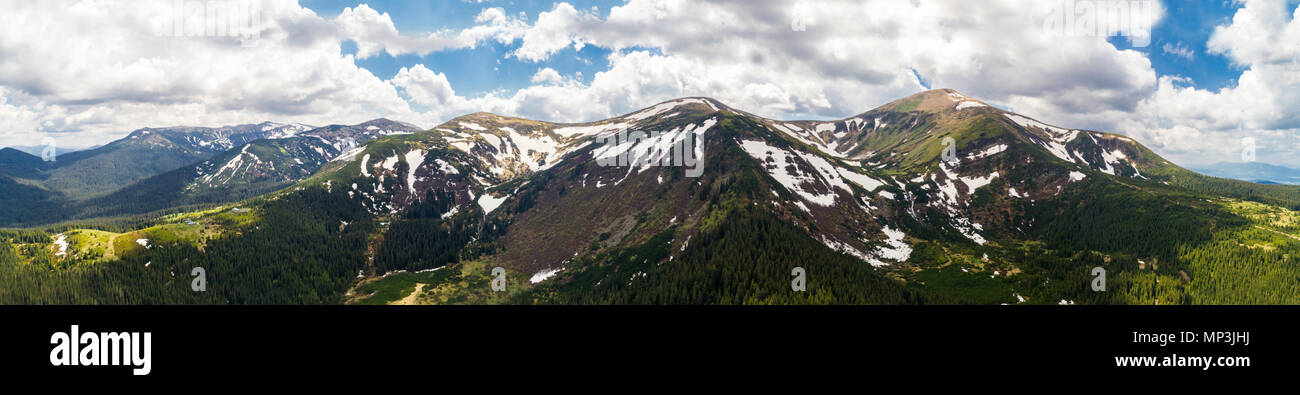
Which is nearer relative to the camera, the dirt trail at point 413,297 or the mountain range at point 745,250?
the mountain range at point 745,250

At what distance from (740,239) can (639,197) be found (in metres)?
68.4

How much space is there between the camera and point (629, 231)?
159m

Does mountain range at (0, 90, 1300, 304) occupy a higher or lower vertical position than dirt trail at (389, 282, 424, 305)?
higher

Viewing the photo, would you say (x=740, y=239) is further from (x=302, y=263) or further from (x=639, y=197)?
(x=302, y=263)

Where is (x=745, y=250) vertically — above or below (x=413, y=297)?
above

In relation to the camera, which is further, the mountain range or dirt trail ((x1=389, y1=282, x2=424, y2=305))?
dirt trail ((x1=389, y1=282, x2=424, y2=305))

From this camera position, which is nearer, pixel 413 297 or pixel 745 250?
pixel 745 250

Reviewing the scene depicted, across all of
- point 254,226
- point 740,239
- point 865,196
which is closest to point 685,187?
point 740,239

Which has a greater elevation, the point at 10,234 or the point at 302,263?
the point at 10,234

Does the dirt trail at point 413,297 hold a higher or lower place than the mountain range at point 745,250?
lower
